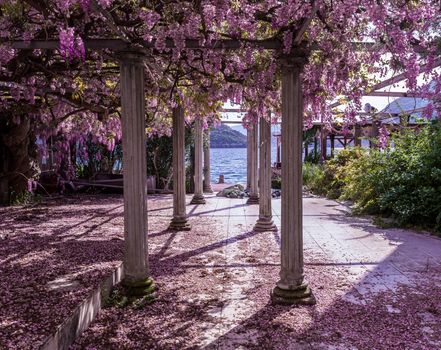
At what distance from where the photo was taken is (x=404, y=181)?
26.8 feet

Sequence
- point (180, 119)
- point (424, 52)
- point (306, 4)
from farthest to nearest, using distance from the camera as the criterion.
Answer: point (180, 119)
point (424, 52)
point (306, 4)

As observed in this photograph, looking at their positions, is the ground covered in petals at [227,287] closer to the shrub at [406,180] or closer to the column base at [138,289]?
the column base at [138,289]

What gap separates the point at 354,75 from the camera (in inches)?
166

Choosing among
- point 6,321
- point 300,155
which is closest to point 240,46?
point 300,155

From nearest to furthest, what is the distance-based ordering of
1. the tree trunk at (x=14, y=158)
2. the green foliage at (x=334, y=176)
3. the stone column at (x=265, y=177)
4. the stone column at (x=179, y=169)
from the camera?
the stone column at (x=265, y=177) < the stone column at (x=179, y=169) < the tree trunk at (x=14, y=158) < the green foliage at (x=334, y=176)

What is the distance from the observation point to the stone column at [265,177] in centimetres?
696

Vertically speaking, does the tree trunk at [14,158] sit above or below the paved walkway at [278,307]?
above

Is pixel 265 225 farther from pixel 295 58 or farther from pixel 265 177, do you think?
pixel 295 58

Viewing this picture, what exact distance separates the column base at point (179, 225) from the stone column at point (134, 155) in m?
3.38

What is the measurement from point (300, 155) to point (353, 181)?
7735 millimetres

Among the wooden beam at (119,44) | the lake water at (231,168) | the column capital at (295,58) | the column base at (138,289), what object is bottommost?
the column base at (138,289)

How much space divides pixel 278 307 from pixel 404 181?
5.30 m

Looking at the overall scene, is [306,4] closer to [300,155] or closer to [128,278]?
[300,155]

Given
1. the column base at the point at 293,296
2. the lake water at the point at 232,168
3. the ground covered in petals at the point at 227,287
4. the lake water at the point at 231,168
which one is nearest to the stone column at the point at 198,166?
the ground covered in petals at the point at 227,287
